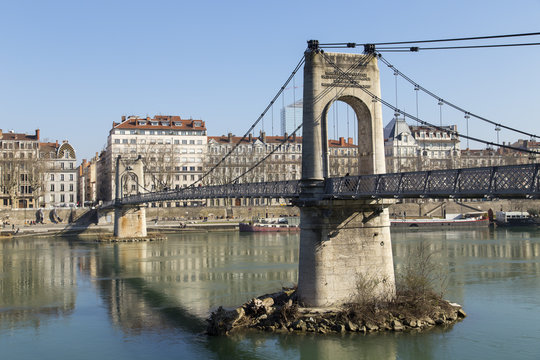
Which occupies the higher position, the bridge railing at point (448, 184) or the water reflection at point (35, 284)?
the bridge railing at point (448, 184)

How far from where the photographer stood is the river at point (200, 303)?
17844mm

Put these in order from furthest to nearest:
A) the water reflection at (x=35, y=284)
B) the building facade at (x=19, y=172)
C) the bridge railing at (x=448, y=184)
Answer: the building facade at (x=19, y=172) < the water reflection at (x=35, y=284) < the bridge railing at (x=448, y=184)

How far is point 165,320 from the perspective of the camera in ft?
71.6

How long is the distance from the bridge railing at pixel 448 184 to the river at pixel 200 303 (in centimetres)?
452

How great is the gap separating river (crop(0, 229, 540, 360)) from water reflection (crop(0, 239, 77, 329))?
0.05m

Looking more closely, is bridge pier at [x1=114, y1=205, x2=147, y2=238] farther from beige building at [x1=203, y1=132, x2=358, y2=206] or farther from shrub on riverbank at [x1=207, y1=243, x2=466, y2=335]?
shrub on riverbank at [x1=207, y1=243, x2=466, y2=335]

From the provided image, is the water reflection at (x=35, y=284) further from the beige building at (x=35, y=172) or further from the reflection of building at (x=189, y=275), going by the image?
the beige building at (x=35, y=172)

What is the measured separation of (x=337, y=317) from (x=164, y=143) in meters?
72.0

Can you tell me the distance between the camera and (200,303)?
81.0 ft

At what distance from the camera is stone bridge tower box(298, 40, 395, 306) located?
64.8ft

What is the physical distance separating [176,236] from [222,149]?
2949cm

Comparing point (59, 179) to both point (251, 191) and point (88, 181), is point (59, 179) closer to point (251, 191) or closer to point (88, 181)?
point (88, 181)

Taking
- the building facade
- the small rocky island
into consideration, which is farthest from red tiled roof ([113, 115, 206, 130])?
the small rocky island

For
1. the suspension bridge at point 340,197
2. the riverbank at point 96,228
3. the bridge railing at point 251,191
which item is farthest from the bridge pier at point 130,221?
the suspension bridge at point 340,197
